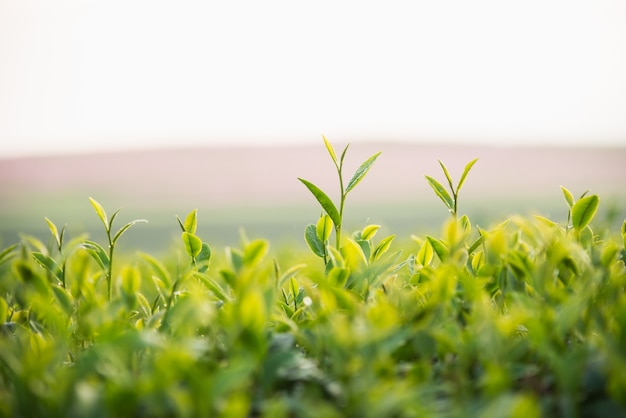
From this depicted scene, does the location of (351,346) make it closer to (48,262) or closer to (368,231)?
(368,231)

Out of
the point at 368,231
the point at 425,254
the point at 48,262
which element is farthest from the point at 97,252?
the point at 425,254

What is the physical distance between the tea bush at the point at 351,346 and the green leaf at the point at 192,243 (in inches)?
2.4

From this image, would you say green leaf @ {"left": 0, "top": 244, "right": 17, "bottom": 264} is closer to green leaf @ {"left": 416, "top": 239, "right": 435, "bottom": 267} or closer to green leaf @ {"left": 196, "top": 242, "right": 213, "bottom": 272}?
green leaf @ {"left": 196, "top": 242, "right": 213, "bottom": 272}

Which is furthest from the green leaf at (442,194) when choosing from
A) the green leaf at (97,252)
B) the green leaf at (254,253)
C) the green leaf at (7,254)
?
the green leaf at (7,254)

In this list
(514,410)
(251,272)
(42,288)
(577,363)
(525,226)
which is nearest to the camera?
(514,410)

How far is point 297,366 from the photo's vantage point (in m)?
0.82

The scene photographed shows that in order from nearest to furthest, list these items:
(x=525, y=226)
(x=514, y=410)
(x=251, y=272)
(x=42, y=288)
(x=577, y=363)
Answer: (x=514, y=410) < (x=577, y=363) < (x=251, y=272) < (x=42, y=288) < (x=525, y=226)

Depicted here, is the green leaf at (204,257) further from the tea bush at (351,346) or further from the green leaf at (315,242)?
the green leaf at (315,242)

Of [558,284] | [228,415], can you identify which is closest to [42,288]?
[228,415]

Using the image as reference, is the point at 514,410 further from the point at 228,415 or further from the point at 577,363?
the point at 228,415

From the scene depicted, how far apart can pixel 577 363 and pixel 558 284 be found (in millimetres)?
320

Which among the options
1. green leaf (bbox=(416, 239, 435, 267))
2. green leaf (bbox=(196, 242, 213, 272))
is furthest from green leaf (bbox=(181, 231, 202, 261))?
green leaf (bbox=(416, 239, 435, 267))

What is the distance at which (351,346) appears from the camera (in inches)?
28.1

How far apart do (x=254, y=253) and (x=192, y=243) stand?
29 centimetres
